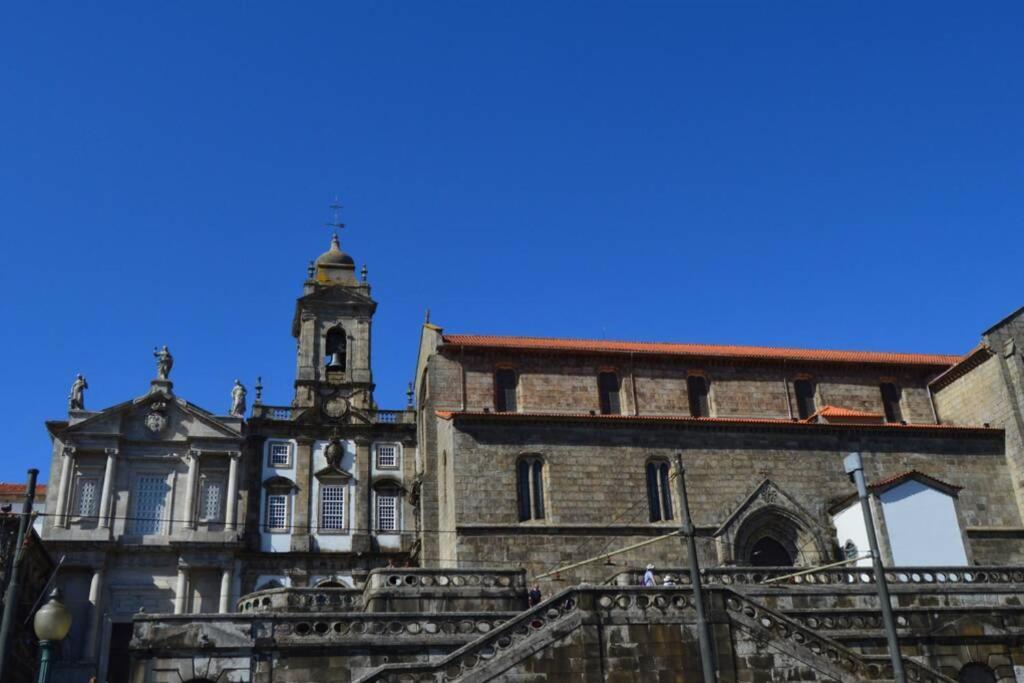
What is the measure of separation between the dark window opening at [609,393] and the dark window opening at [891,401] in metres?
10.5

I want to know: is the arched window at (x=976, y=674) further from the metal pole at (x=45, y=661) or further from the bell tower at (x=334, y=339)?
the bell tower at (x=334, y=339)

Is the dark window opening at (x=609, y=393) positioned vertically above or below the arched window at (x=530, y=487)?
above

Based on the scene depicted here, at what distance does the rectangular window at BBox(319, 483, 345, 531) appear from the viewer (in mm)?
40375

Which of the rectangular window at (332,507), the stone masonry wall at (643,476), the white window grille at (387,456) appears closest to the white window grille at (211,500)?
the rectangular window at (332,507)

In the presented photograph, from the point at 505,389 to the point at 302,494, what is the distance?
1065 cm

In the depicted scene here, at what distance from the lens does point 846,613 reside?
2427 cm

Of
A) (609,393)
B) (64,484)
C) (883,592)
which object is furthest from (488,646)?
(64,484)

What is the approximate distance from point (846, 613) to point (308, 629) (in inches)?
511

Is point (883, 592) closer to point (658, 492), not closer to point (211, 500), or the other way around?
point (658, 492)

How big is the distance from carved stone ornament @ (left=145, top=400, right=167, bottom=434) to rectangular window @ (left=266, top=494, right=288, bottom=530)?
520cm

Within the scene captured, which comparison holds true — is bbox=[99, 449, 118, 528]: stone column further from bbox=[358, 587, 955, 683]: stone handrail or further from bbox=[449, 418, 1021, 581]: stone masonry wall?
bbox=[358, 587, 955, 683]: stone handrail

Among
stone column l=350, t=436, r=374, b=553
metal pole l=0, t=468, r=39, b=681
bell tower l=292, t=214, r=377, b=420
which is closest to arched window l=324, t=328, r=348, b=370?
bell tower l=292, t=214, r=377, b=420

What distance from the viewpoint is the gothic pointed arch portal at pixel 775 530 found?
31.6 meters

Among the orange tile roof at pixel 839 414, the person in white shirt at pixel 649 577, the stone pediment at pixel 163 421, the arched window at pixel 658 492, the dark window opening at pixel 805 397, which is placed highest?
the stone pediment at pixel 163 421
